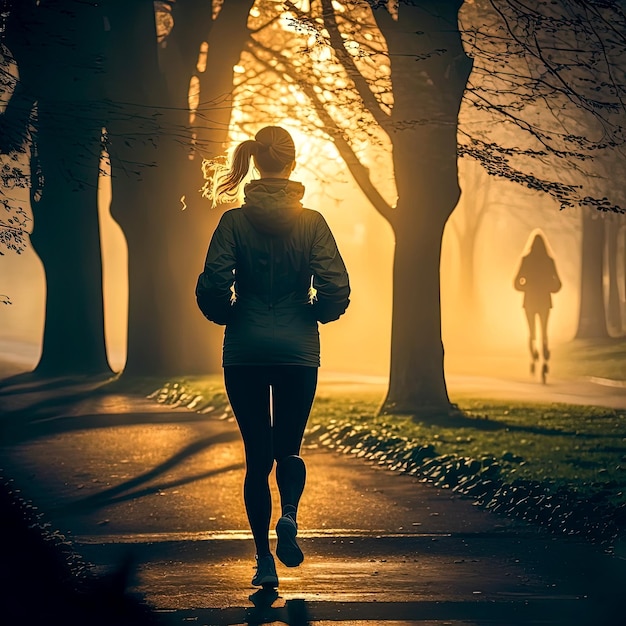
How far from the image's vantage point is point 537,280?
59.1ft

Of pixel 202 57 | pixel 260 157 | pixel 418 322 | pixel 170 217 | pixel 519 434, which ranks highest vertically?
pixel 202 57

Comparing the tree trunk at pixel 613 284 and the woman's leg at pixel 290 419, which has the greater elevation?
the tree trunk at pixel 613 284

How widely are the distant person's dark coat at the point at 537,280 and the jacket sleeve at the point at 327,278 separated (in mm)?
12330

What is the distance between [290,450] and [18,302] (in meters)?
65.5

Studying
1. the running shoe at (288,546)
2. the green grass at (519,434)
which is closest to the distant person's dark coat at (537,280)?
the green grass at (519,434)

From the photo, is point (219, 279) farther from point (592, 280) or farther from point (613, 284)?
point (613, 284)

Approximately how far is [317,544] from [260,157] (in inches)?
95.4

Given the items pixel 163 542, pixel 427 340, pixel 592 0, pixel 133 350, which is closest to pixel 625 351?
pixel 133 350

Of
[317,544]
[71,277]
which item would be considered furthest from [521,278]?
[317,544]

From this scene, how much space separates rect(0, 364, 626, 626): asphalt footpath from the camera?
17.2 ft

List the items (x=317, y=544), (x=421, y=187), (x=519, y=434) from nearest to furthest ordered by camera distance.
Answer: (x=317, y=544), (x=519, y=434), (x=421, y=187)

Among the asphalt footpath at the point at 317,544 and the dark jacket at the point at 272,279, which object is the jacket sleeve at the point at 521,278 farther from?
the dark jacket at the point at 272,279

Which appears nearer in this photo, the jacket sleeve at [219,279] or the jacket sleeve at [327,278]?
the jacket sleeve at [219,279]

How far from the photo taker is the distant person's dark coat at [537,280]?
701 inches
